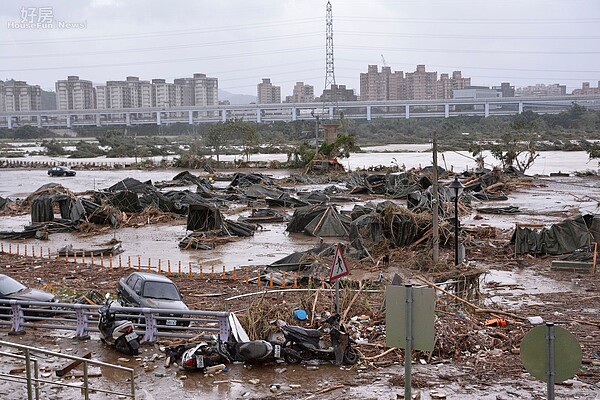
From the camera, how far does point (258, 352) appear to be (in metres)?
13.4

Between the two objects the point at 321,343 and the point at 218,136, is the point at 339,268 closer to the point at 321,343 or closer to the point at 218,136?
the point at 321,343

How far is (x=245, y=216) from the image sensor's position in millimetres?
39875

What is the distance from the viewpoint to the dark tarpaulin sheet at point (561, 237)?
25.9 meters

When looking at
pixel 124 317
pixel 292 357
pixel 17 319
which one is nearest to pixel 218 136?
pixel 17 319

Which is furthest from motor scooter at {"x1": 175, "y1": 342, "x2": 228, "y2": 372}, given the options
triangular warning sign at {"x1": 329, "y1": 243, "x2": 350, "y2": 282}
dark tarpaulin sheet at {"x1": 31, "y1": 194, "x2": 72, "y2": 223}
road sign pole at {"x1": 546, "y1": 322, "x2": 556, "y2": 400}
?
dark tarpaulin sheet at {"x1": 31, "y1": 194, "x2": 72, "y2": 223}

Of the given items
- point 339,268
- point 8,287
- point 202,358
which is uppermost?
point 339,268

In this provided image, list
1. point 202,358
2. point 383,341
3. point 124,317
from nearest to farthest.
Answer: point 202,358 → point 383,341 → point 124,317

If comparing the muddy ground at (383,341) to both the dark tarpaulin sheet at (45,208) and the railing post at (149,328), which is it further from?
the dark tarpaulin sheet at (45,208)

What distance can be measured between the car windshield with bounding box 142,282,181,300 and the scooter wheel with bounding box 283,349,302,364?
4.32 m

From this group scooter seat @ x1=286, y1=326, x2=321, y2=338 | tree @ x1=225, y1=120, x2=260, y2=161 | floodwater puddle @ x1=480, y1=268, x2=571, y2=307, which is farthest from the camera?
tree @ x1=225, y1=120, x2=260, y2=161

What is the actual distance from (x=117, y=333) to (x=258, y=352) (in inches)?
113

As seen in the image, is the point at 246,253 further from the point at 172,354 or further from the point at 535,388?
the point at 535,388

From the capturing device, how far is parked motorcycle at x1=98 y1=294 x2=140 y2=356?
14.0 m

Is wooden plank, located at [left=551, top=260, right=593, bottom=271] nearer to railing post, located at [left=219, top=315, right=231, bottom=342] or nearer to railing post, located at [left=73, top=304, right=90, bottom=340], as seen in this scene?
railing post, located at [left=219, top=315, right=231, bottom=342]
